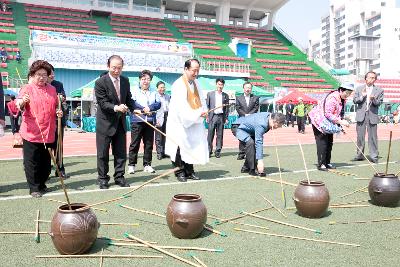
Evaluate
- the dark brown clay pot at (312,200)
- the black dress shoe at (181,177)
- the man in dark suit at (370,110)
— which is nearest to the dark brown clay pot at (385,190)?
the dark brown clay pot at (312,200)

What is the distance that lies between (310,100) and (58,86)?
830 inches

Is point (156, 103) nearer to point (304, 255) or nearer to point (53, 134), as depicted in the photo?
point (53, 134)

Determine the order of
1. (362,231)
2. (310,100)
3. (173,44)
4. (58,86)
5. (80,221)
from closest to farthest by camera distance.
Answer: (80,221), (362,231), (58,86), (310,100), (173,44)

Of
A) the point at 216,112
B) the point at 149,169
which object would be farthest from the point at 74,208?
the point at 216,112

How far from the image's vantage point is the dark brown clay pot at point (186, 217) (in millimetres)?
Result: 3526

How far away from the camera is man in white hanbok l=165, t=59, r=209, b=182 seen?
20.9 ft

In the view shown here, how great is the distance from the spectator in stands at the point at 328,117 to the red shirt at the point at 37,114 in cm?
473

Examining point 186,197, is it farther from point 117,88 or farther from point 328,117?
point 328,117

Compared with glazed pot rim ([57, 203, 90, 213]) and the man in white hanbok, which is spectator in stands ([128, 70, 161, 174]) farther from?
glazed pot rim ([57, 203, 90, 213])

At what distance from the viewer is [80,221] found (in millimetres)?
3156

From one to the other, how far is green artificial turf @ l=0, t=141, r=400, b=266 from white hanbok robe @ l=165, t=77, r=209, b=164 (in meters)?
0.47

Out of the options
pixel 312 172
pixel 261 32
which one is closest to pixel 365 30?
pixel 261 32

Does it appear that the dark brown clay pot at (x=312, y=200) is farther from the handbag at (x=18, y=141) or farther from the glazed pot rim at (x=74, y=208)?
the handbag at (x=18, y=141)

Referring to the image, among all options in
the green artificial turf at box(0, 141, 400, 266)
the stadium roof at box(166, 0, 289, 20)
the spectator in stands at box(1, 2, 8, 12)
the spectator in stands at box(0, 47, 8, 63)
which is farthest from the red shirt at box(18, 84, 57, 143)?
the stadium roof at box(166, 0, 289, 20)
